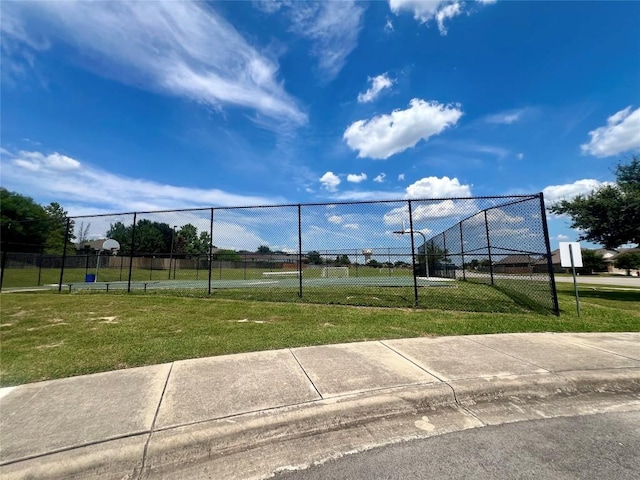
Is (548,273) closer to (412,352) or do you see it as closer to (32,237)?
(412,352)

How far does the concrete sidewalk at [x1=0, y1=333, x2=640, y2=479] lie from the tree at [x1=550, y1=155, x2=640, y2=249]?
13.8 metres

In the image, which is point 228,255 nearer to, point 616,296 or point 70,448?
point 70,448

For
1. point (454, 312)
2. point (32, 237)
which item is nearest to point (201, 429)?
point (454, 312)

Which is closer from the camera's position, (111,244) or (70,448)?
(70,448)

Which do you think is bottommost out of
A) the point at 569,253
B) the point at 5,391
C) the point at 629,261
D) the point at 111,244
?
the point at 5,391

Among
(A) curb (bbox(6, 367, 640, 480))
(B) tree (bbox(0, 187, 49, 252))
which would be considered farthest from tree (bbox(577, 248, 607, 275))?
(B) tree (bbox(0, 187, 49, 252))

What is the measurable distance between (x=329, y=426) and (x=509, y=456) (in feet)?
4.57

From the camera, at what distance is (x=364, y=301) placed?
930 centimetres

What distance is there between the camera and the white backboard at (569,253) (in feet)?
25.4

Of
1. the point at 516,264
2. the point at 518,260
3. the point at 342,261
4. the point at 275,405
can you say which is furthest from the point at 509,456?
the point at 342,261

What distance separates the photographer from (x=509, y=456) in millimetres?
2367

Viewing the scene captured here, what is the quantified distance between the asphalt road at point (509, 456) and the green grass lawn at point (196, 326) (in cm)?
272

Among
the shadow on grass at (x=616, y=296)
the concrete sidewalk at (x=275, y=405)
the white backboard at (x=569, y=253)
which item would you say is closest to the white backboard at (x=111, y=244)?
the concrete sidewalk at (x=275, y=405)

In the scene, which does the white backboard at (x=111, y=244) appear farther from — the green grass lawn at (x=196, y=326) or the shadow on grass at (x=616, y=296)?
the shadow on grass at (x=616, y=296)
